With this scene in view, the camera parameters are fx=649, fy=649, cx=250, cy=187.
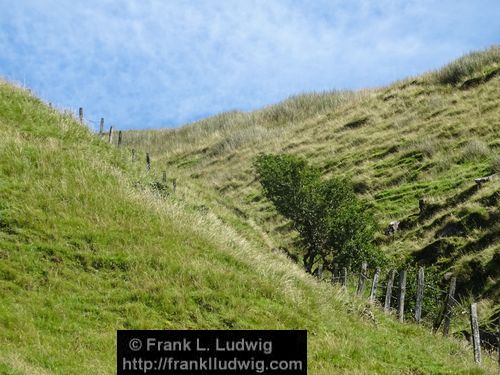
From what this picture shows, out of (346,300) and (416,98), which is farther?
(416,98)

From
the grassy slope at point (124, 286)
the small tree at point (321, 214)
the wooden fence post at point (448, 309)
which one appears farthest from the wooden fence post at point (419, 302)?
the small tree at point (321, 214)

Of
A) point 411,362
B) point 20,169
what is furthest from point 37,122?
point 411,362

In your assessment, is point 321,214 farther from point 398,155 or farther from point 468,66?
point 468,66

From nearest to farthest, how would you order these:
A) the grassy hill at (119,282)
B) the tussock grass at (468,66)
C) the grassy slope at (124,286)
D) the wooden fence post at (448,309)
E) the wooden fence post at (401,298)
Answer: the grassy slope at (124,286)
the grassy hill at (119,282)
the wooden fence post at (448,309)
the wooden fence post at (401,298)
the tussock grass at (468,66)

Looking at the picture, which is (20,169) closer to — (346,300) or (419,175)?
(346,300)

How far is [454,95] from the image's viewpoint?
5425cm

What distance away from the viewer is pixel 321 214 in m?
32.5

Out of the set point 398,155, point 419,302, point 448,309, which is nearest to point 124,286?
point 419,302

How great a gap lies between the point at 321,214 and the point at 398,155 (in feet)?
52.0

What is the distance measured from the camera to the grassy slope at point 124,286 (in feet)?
44.6

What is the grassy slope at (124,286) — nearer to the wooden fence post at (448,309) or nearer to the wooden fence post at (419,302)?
the wooden fence post at (448,309)

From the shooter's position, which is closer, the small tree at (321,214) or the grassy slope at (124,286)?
the grassy slope at (124,286)

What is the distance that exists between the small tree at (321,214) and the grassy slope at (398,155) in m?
1.96

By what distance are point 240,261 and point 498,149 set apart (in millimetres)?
25856
